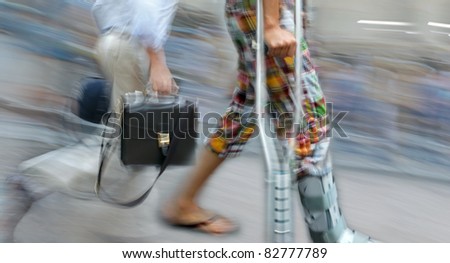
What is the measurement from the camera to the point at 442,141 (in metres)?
4.25

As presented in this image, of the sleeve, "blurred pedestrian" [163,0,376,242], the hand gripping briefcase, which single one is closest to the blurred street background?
the hand gripping briefcase

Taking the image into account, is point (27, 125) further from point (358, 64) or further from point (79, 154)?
point (358, 64)

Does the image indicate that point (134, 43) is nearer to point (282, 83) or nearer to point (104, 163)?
point (104, 163)

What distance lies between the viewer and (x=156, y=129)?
2.78m

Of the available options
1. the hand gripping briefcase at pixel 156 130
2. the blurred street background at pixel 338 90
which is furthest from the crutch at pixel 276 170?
the blurred street background at pixel 338 90

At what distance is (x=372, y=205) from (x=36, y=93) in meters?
2.19

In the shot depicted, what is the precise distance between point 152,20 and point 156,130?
0.42 meters

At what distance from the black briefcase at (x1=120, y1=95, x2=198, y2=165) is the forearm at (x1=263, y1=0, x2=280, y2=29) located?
1.66ft

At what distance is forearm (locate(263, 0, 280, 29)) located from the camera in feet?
8.05

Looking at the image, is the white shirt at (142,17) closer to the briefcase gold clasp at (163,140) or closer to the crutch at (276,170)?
the briefcase gold clasp at (163,140)

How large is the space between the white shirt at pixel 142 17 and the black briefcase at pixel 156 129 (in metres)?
0.23

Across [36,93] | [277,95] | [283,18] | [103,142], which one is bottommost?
[36,93]

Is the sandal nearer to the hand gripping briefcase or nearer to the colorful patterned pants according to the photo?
the hand gripping briefcase
